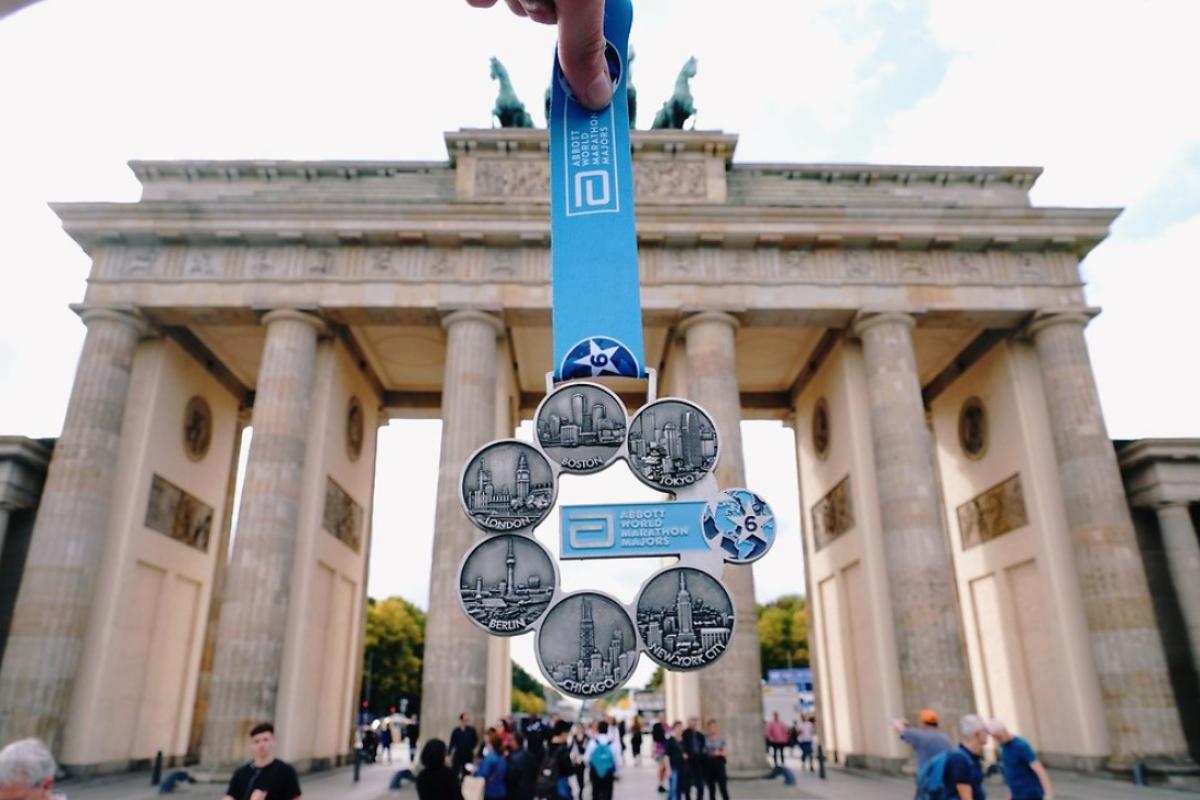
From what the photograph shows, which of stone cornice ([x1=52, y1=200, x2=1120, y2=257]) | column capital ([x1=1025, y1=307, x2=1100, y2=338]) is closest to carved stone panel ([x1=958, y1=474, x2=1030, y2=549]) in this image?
column capital ([x1=1025, y1=307, x2=1100, y2=338])

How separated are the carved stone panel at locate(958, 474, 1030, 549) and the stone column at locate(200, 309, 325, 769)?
20.8 meters

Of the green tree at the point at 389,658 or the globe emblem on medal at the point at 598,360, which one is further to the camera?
the green tree at the point at 389,658

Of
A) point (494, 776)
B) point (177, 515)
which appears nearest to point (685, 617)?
point (494, 776)

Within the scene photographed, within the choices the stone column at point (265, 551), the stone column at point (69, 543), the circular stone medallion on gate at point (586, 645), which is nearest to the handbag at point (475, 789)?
the circular stone medallion on gate at point (586, 645)

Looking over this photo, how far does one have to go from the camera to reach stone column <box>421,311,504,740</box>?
1894cm

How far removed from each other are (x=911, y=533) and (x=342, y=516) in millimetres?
17271

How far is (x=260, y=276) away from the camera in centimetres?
2288

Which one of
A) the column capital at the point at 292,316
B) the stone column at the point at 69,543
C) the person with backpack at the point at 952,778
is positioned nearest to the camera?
the person with backpack at the point at 952,778

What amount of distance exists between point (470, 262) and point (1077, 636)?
19822 millimetres

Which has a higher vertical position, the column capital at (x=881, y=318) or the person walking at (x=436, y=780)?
the column capital at (x=881, y=318)

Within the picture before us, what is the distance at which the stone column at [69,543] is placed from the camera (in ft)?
60.7

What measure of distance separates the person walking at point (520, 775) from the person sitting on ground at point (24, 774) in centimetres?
647

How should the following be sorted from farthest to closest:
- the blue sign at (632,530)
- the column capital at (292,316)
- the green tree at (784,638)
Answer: the green tree at (784,638) < the column capital at (292,316) < the blue sign at (632,530)

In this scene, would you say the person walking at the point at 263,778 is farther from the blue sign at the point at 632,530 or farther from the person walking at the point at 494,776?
the person walking at the point at 494,776
